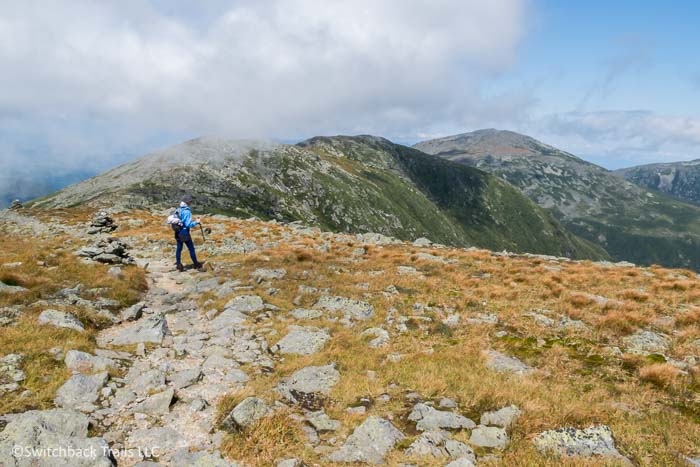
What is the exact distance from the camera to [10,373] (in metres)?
8.39

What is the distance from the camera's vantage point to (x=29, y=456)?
6.17 metres

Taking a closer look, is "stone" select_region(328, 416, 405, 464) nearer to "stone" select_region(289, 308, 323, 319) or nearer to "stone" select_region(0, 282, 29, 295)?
"stone" select_region(289, 308, 323, 319)

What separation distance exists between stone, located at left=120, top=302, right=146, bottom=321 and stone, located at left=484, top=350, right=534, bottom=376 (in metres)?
12.5

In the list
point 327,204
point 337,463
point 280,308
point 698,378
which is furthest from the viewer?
point 327,204

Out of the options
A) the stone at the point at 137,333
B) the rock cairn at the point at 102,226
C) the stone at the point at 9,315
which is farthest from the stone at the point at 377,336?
the rock cairn at the point at 102,226

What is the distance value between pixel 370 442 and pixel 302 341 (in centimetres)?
573

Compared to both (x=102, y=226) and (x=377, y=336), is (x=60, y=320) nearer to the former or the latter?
(x=377, y=336)

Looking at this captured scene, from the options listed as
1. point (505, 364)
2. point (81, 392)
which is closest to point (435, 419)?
point (505, 364)

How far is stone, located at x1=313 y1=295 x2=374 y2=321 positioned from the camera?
15008 millimetres

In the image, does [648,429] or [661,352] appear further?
[661,352]

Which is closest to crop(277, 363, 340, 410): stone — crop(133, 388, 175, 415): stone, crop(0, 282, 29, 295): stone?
crop(133, 388, 175, 415): stone

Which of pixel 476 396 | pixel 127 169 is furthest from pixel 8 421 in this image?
pixel 127 169

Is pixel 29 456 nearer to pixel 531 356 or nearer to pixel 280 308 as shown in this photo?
pixel 280 308

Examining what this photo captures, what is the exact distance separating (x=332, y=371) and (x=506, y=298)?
10362mm
